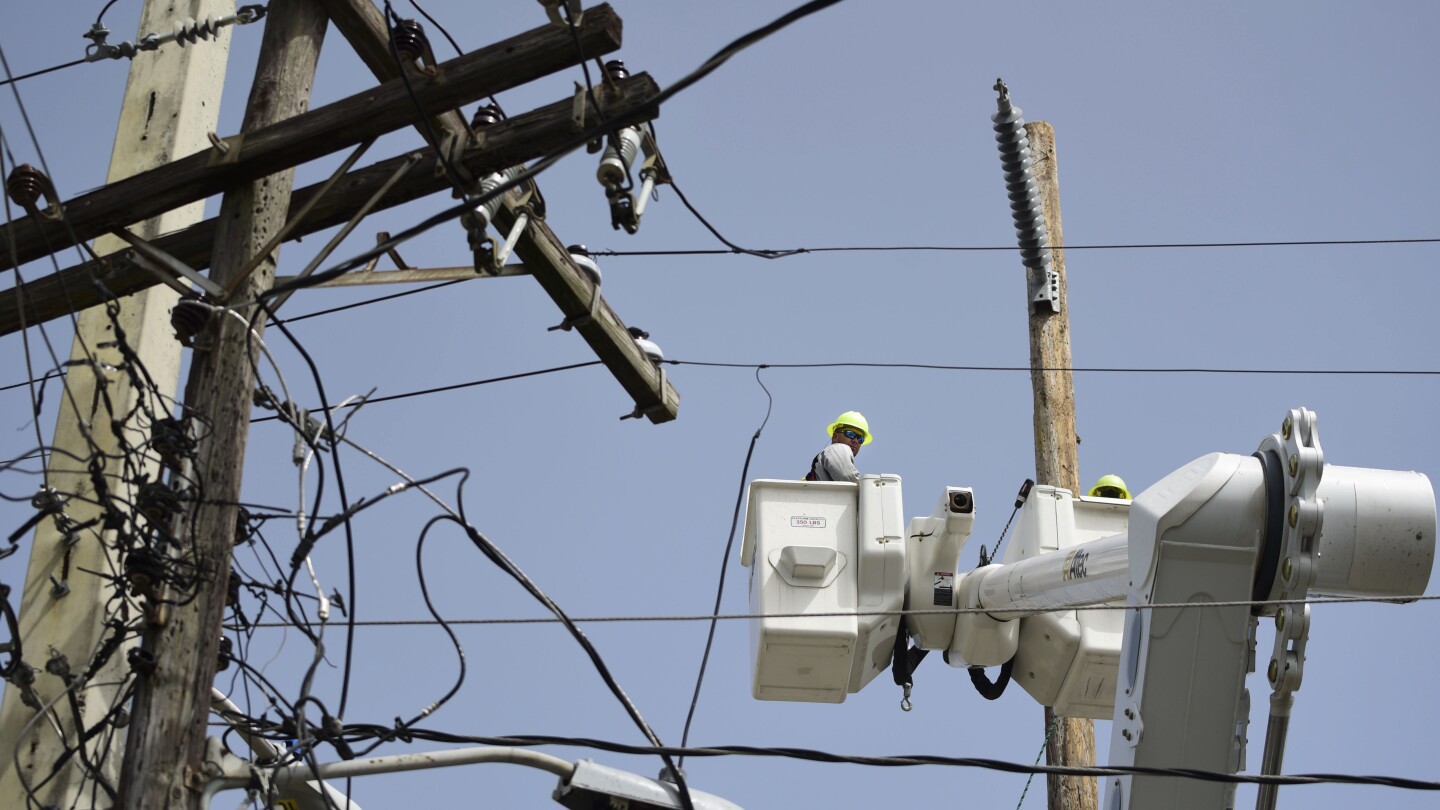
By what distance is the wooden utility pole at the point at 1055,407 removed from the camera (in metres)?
9.38

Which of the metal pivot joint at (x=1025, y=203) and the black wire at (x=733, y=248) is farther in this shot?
the metal pivot joint at (x=1025, y=203)

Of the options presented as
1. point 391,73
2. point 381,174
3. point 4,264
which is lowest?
point 4,264

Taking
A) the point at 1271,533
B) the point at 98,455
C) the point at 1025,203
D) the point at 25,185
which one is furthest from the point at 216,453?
the point at 1025,203

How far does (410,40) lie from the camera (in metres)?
6.14

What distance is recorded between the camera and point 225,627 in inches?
239

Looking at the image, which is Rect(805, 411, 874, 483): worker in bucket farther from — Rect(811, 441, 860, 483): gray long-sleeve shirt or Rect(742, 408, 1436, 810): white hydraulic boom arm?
Rect(742, 408, 1436, 810): white hydraulic boom arm

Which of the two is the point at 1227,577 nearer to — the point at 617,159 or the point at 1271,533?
the point at 1271,533

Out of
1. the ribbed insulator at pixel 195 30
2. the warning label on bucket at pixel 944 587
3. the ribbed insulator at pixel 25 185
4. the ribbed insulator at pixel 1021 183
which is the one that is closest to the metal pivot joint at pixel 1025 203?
the ribbed insulator at pixel 1021 183

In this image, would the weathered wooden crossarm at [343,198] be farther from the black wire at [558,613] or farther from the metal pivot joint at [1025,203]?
the metal pivot joint at [1025,203]

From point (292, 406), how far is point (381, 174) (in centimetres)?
101

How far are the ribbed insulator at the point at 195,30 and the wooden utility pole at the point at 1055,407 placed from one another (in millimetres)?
5593

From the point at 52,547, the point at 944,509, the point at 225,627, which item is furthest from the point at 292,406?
the point at 944,509

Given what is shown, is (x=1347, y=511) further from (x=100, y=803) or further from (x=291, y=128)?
(x=100, y=803)

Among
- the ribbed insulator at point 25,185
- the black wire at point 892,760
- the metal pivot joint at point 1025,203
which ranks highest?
the metal pivot joint at point 1025,203
